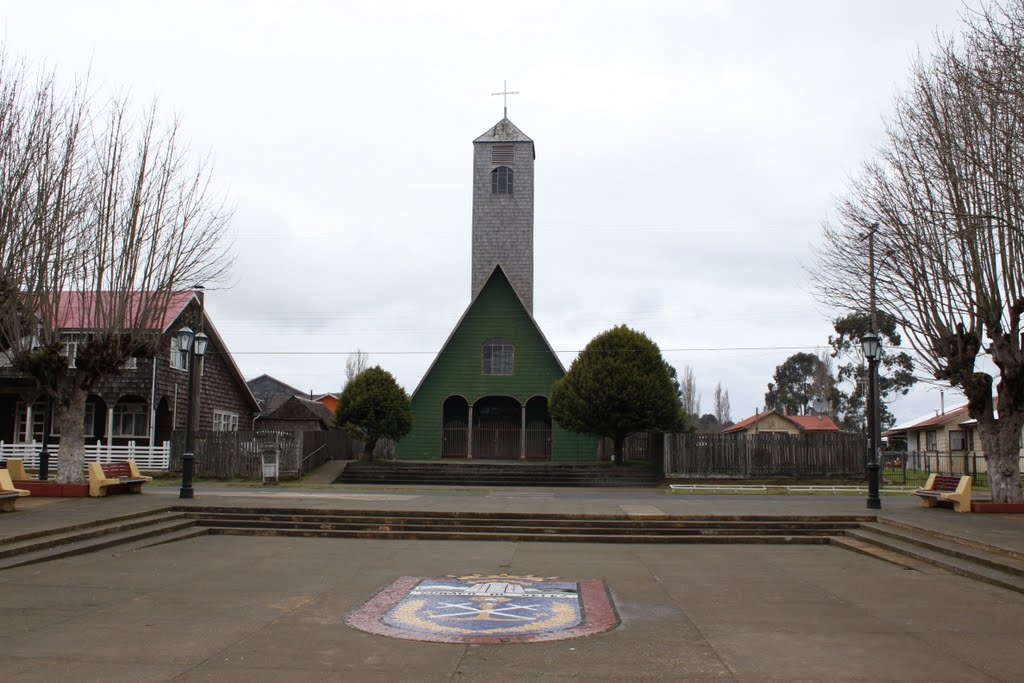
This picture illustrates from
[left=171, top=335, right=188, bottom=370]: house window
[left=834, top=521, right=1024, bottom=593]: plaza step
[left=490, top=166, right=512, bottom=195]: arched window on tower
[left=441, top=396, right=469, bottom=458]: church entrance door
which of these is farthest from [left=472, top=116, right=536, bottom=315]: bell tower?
[left=834, top=521, right=1024, bottom=593]: plaza step

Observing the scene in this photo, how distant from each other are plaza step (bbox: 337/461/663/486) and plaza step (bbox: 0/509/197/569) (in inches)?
633

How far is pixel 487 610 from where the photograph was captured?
336 inches

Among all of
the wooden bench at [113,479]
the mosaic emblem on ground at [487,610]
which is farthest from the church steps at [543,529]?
the mosaic emblem on ground at [487,610]

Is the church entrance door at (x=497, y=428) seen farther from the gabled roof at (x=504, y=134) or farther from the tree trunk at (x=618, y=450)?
the gabled roof at (x=504, y=134)

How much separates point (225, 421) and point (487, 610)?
113 feet

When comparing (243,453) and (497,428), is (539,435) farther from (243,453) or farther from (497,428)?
(243,453)

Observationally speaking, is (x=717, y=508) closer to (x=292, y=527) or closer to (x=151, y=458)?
(x=292, y=527)

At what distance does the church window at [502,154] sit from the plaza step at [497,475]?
18.8 m

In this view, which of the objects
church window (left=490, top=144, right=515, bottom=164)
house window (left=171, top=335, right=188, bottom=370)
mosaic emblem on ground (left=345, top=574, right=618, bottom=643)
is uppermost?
church window (left=490, top=144, right=515, bottom=164)

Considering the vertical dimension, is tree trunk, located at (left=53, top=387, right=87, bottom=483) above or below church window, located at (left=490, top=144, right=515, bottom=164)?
below

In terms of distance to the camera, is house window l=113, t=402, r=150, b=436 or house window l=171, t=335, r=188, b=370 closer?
house window l=113, t=402, r=150, b=436

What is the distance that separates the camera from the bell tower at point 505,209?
43.9 m

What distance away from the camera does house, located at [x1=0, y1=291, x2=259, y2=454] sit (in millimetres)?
33344

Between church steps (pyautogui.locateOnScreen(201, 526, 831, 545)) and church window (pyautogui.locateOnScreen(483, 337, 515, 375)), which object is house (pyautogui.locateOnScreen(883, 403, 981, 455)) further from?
church steps (pyautogui.locateOnScreen(201, 526, 831, 545))
